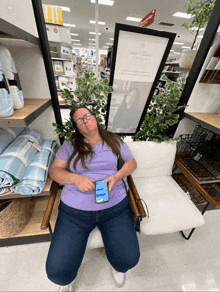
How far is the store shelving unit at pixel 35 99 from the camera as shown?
2.80 feet

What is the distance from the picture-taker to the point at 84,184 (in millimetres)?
1116

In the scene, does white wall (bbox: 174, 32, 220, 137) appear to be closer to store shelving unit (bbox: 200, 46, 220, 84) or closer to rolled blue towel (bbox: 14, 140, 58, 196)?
store shelving unit (bbox: 200, 46, 220, 84)

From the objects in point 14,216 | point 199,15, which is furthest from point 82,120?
point 199,15

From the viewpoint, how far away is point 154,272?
Answer: 51.6 inches

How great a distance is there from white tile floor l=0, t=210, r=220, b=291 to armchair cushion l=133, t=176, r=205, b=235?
0.45 meters

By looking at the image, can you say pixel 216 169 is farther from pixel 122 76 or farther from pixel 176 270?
pixel 122 76

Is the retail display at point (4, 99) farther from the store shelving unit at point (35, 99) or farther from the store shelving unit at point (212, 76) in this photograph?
the store shelving unit at point (212, 76)

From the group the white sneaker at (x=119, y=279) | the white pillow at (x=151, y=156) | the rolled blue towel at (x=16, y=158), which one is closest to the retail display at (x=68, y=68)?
the rolled blue towel at (x=16, y=158)

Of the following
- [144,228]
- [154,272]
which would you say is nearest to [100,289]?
[154,272]

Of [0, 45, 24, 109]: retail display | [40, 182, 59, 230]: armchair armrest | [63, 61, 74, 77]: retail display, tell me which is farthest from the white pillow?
[63, 61, 74, 77]: retail display

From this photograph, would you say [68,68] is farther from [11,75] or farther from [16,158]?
[16,158]

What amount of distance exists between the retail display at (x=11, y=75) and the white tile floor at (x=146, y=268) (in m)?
1.44

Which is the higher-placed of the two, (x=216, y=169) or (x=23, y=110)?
(x=23, y=110)

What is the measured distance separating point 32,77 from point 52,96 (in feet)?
0.76
